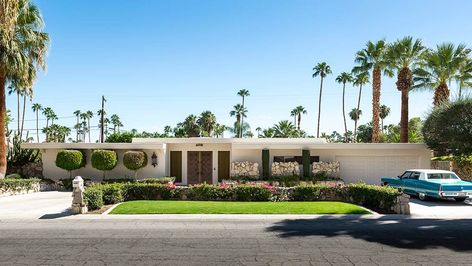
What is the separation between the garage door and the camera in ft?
83.1

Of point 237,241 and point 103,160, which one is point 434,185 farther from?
point 103,160

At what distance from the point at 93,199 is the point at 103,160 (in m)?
9.76

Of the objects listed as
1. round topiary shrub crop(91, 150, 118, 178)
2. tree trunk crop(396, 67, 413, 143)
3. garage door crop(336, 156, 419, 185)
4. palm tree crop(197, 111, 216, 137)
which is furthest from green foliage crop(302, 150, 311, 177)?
palm tree crop(197, 111, 216, 137)

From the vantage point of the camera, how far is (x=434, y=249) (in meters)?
8.85

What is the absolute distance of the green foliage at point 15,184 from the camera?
Answer: 20.8 metres


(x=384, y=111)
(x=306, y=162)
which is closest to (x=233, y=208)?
(x=306, y=162)

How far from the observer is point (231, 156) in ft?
84.0

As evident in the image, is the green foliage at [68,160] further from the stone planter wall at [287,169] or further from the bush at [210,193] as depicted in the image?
the stone planter wall at [287,169]

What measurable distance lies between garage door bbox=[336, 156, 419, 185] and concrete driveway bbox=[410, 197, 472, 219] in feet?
24.0

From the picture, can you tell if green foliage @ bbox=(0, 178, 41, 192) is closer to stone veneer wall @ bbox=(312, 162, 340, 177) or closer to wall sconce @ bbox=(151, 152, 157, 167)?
wall sconce @ bbox=(151, 152, 157, 167)

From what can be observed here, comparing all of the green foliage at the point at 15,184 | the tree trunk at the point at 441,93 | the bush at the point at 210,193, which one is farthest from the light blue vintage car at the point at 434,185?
the green foliage at the point at 15,184

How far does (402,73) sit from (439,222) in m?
20.9

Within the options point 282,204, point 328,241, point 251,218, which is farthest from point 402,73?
point 328,241

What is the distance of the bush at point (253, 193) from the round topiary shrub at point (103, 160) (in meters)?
10.6
